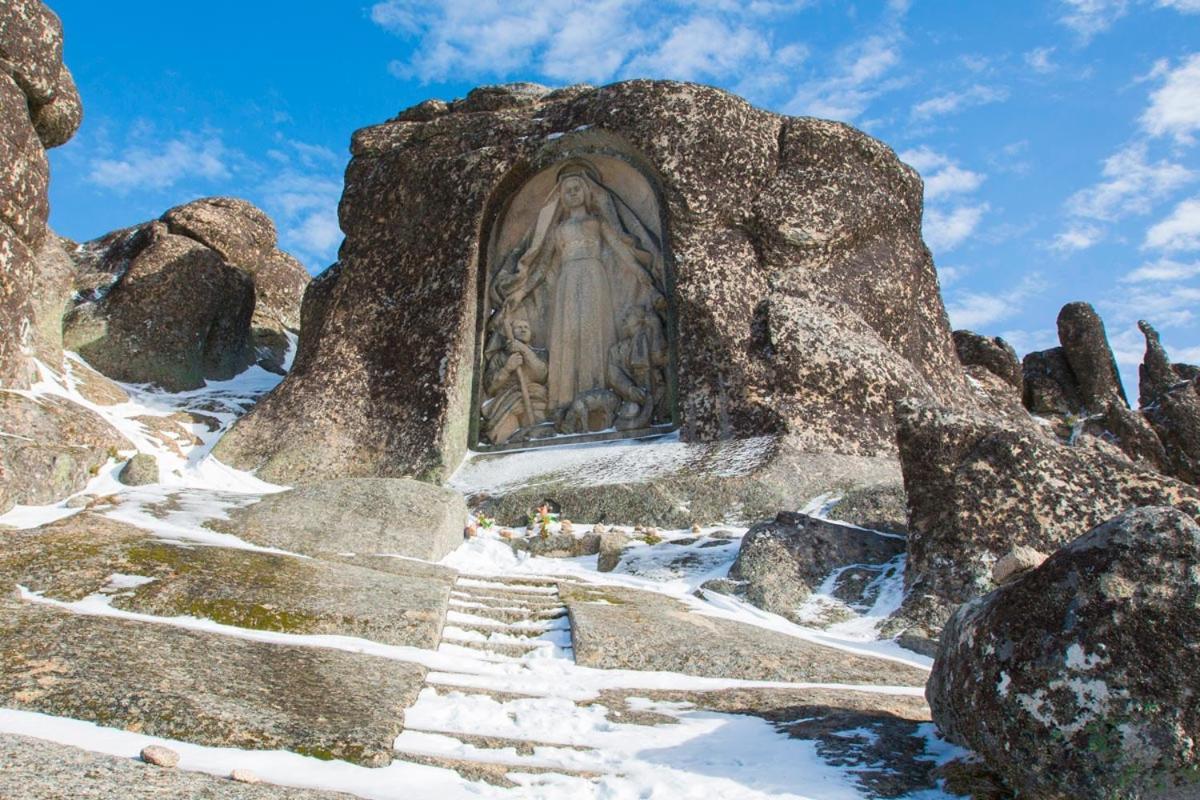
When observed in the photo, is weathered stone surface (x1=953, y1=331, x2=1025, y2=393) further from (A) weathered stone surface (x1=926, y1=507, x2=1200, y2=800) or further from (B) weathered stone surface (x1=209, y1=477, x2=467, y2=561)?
(A) weathered stone surface (x1=926, y1=507, x2=1200, y2=800)

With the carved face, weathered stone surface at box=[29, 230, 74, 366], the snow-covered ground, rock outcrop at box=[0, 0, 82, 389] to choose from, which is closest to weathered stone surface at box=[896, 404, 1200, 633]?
the snow-covered ground

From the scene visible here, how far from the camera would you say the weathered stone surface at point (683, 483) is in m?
9.73

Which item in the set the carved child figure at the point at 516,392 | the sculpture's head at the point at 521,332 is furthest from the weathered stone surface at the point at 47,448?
the sculpture's head at the point at 521,332

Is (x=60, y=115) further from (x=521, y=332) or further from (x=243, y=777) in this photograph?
(x=243, y=777)

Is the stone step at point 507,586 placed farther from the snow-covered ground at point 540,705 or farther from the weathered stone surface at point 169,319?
the weathered stone surface at point 169,319

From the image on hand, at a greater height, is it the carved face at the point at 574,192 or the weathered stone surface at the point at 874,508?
the carved face at the point at 574,192

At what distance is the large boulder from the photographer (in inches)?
442

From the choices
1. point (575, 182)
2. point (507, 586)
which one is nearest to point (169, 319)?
point (575, 182)

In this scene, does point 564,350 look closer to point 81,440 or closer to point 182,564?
point 81,440

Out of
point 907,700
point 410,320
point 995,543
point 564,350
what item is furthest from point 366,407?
point 907,700

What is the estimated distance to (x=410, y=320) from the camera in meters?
12.9

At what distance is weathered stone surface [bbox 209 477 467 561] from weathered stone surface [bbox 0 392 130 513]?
4.16ft

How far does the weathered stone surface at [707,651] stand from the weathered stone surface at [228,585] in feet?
2.69

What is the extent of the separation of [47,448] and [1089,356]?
17.0m
